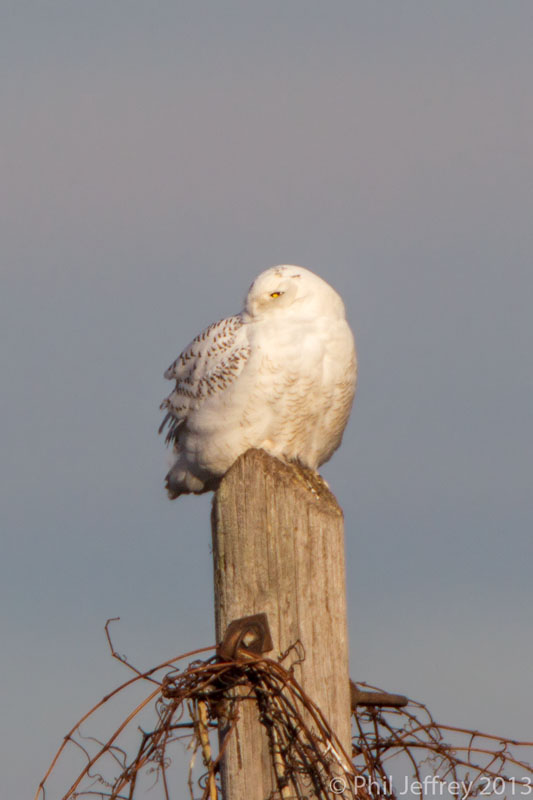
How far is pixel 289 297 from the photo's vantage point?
6.85 m

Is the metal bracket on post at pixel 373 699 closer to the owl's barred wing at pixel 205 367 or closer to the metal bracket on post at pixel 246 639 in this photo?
the metal bracket on post at pixel 246 639

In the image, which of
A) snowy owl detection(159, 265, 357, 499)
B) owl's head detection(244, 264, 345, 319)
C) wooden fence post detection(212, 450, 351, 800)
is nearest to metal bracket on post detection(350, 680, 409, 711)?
wooden fence post detection(212, 450, 351, 800)

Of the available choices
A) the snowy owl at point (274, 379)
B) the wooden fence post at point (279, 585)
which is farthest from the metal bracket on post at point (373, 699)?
the snowy owl at point (274, 379)

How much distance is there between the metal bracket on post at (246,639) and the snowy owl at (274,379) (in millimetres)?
2774

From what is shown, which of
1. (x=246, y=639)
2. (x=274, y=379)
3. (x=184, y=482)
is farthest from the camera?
(x=184, y=482)

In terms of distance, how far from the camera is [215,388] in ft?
22.1

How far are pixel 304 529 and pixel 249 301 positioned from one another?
3200mm

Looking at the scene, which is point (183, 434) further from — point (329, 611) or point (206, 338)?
point (329, 611)

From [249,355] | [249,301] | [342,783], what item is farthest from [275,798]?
[249,301]

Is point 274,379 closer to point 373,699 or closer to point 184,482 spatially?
point 184,482

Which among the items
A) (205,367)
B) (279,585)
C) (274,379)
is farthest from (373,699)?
(205,367)

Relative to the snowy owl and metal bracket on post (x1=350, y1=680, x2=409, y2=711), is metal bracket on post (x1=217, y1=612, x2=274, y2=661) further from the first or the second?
the snowy owl

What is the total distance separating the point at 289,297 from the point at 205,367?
2.12 ft

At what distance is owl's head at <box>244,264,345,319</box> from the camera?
268 inches
